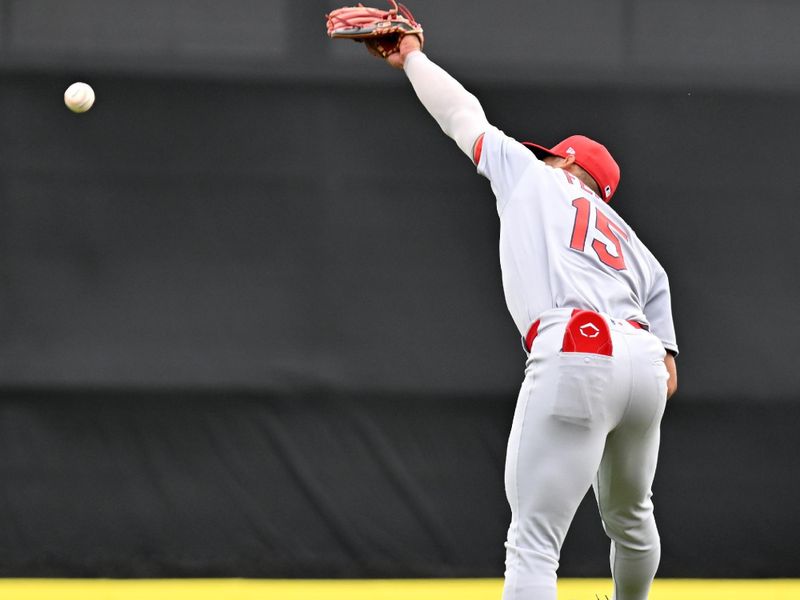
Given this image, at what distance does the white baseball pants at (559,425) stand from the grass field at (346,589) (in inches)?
53.8

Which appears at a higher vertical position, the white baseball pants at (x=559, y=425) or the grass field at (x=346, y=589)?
the white baseball pants at (x=559, y=425)

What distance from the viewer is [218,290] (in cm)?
433

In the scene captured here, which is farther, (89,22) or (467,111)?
(89,22)

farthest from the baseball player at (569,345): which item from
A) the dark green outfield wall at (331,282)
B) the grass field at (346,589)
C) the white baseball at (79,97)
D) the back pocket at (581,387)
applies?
the white baseball at (79,97)

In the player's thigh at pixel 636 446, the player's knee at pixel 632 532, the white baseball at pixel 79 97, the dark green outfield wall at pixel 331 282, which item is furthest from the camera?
the dark green outfield wall at pixel 331 282

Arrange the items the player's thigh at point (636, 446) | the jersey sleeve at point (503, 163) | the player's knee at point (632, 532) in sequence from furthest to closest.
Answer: the player's knee at point (632, 532) < the jersey sleeve at point (503, 163) < the player's thigh at point (636, 446)

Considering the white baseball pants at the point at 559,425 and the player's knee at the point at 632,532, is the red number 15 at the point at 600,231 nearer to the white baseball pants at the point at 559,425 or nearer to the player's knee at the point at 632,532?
the white baseball pants at the point at 559,425

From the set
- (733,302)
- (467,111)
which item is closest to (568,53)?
(733,302)

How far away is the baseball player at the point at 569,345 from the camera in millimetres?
2807

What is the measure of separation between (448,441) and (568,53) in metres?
1.55

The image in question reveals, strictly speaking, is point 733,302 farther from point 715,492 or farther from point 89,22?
point 89,22

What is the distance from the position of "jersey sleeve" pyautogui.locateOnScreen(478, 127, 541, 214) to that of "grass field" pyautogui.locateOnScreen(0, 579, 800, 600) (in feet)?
5.67

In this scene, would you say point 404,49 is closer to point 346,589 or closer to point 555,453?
point 555,453

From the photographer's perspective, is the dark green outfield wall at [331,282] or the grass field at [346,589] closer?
the grass field at [346,589]
